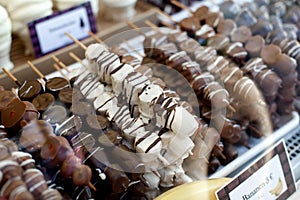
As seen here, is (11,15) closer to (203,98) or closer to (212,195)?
(203,98)

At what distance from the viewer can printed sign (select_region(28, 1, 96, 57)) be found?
1.78m

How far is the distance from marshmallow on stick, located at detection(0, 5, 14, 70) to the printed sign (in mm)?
87

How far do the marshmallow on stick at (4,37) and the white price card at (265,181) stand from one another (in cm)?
100

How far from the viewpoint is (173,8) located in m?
2.22

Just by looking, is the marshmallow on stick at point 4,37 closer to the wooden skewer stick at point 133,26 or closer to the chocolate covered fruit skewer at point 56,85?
the chocolate covered fruit skewer at point 56,85

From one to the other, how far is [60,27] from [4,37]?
0.24 m

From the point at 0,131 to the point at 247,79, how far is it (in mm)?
825

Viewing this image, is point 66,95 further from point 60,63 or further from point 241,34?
point 241,34

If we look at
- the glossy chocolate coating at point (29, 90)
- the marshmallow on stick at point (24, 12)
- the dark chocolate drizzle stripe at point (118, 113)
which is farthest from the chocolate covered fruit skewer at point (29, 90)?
the marshmallow on stick at point (24, 12)

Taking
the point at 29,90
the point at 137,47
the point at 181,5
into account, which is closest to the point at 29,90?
the point at 29,90

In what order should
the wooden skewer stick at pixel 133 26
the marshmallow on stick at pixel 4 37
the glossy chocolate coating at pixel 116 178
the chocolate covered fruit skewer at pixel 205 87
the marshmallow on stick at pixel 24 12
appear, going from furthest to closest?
the wooden skewer stick at pixel 133 26 → the marshmallow on stick at pixel 24 12 → the marshmallow on stick at pixel 4 37 → the chocolate covered fruit skewer at pixel 205 87 → the glossy chocolate coating at pixel 116 178

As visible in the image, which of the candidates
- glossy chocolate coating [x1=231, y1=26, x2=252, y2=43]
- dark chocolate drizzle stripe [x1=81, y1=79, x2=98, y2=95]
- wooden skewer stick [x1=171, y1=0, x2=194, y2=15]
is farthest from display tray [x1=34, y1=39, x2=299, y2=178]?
wooden skewer stick [x1=171, y1=0, x2=194, y2=15]

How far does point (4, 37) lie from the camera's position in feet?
5.55

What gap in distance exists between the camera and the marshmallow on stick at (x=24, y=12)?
5.77 ft
